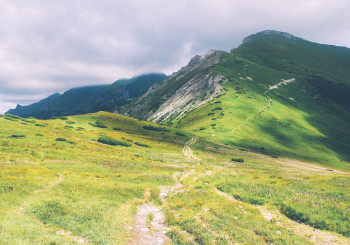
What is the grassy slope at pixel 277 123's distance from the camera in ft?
271

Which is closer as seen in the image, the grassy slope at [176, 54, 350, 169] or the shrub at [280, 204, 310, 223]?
the shrub at [280, 204, 310, 223]

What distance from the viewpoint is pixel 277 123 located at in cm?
10675

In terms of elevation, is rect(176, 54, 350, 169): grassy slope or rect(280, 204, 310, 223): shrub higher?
rect(176, 54, 350, 169): grassy slope

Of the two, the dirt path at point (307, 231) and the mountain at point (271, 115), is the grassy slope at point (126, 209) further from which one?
the mountain at point (271, 115)

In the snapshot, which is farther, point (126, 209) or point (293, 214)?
point (126, 209)

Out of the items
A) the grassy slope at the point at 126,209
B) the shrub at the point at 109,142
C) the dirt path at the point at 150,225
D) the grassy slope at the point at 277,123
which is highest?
the grassy slope at the point at 277,123

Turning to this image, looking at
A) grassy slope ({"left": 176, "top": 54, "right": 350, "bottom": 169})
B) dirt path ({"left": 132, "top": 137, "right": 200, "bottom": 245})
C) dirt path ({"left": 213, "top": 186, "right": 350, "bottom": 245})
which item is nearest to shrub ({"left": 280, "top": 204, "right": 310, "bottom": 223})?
dirt path ({"left": 213, "top": 186, "right": 350, "bottom": 245})

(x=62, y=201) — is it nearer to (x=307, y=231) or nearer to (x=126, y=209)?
(x=126, y=209)

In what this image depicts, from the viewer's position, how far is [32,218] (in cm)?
1306

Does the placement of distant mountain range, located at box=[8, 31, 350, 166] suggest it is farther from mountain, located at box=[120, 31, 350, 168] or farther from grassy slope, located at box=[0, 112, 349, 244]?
grassy slope, located at box=[0, 112, 349, 244]

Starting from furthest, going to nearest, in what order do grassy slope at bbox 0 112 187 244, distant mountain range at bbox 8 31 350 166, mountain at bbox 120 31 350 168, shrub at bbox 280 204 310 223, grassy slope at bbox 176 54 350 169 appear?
1. distant mountain range at bbox 8 31 350 166
2. mountain at bbox 120 31 350 168
3. grassy slope at bbox 176 54 350 169
4. shrub at bbox 280 204 310 223
5. grassy slope at bbox 0 112 187 244

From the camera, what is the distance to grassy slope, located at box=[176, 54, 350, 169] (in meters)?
82.7

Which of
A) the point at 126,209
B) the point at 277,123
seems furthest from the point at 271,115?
the point at 126,209

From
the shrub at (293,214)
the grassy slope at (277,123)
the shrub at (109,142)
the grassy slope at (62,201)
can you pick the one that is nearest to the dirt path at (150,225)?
the grassy slope at (62,201)
